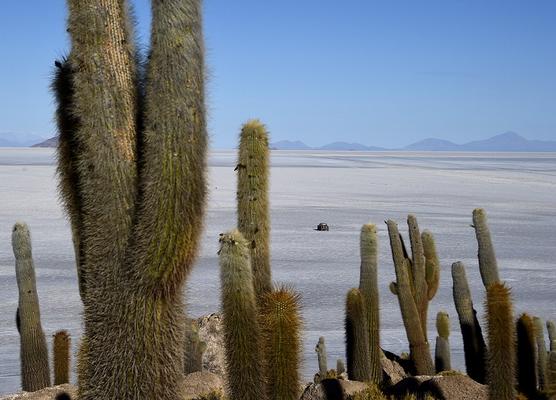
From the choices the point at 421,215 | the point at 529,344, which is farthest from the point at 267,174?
the point at 421,215

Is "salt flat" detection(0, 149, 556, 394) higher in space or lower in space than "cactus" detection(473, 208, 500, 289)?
lower

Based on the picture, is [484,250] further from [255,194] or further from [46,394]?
[46,394]

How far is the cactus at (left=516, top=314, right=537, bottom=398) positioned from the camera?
30.2ft

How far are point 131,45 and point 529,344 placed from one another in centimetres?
553

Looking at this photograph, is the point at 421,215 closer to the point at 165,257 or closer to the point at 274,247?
the point at 274,247

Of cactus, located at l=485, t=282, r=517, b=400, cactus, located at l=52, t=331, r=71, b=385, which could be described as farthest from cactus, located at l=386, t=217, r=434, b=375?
cactus, located at l=52, t=331, r=71, b=385

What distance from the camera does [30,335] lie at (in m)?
11.5

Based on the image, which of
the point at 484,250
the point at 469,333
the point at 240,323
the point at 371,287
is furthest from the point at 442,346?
the point at 240,323

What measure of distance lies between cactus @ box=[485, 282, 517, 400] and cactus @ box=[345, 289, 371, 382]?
267 cm

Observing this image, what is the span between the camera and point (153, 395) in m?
6.11

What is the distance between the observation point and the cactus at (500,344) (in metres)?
7.74

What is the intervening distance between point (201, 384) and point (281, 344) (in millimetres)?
3876

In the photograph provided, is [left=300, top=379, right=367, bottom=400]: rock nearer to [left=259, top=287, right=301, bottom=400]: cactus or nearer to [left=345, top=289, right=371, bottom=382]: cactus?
[left=345, top=289, right=371, bottom=382]: cactus

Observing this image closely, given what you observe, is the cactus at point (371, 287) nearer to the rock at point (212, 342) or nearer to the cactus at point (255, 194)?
the rock at point (212, 342)
